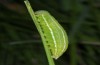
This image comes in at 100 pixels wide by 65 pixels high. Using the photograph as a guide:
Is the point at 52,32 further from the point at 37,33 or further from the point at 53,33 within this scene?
the point at 37,33

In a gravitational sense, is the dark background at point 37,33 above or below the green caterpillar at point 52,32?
below

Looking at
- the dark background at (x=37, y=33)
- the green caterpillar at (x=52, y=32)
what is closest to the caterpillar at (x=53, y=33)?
the green caterpillar at (x=52, y=32)

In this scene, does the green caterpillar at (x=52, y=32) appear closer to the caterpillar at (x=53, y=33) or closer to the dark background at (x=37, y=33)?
the caterpillar at (x=53, y=33)

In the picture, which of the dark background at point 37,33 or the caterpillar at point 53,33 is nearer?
the caterpillar at point 53,33

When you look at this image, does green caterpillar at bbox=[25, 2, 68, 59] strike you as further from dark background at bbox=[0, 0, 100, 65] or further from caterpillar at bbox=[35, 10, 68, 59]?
dark background at bbox=[0, 0, 100, 65]

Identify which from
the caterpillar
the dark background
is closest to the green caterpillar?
the caterpillar

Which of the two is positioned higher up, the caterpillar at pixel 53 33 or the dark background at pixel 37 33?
the caterpillar at pixel 53 33
